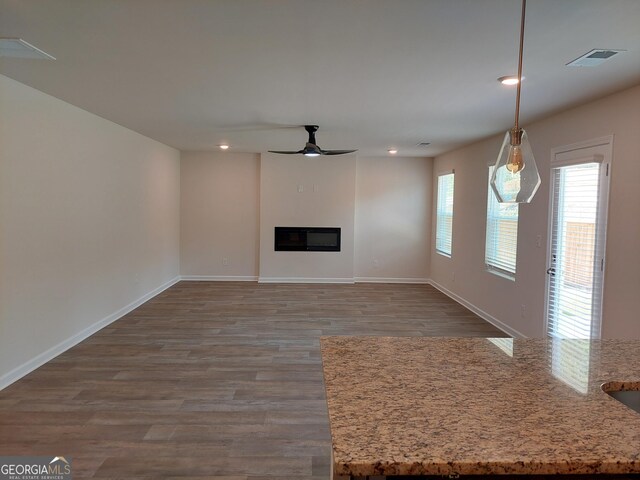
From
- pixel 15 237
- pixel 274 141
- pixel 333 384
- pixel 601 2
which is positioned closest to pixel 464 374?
pixel 333 384

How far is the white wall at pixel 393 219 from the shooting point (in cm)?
823

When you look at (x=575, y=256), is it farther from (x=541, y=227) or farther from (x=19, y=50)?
(x=19, y=50)

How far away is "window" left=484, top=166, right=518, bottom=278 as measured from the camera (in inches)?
199

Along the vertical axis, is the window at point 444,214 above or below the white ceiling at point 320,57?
below

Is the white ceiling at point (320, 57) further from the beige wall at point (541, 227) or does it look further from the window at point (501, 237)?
the window at point (501, 237)

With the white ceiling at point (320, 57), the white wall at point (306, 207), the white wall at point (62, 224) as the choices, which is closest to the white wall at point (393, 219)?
the white wall at point (306, 207)

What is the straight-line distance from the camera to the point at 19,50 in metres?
2.62

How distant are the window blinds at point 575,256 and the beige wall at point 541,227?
0.48 ft

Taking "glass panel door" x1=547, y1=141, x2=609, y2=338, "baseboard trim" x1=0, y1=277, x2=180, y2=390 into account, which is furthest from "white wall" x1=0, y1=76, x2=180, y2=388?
"glass panel door" x1=547, y1=141, x2=609, y2=338

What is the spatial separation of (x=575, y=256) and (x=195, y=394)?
349 centimetres

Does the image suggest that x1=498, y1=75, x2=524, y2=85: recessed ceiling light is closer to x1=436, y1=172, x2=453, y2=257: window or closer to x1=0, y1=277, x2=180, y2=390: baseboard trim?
x1=436, y1=172, x2=453, y2=257: window

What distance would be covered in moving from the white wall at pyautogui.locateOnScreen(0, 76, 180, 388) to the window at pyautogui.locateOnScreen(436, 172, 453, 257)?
4.97 metres

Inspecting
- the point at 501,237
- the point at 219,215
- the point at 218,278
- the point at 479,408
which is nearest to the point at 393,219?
the point at 501,237

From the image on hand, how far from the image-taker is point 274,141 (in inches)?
247
